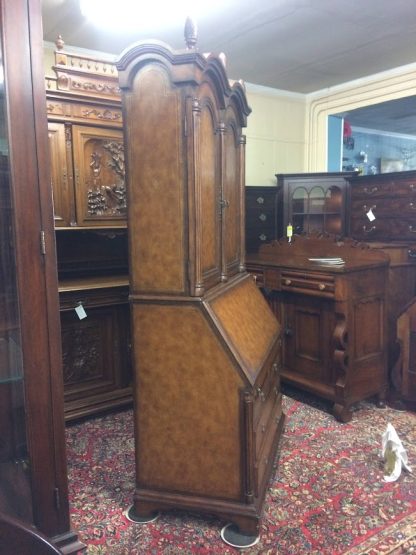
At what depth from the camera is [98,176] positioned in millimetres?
3217

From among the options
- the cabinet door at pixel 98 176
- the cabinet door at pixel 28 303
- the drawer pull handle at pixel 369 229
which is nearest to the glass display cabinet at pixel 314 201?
the drawer pull handle at pixel 369 229

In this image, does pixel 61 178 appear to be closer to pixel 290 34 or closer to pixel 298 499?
pixel 290 34

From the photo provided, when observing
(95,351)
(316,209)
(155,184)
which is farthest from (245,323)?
(316,209)

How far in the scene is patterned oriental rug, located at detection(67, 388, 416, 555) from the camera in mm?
1865

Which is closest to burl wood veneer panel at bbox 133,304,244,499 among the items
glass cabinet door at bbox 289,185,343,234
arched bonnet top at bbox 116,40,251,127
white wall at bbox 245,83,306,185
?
arched bonnet top at bbox 116,40,251,127

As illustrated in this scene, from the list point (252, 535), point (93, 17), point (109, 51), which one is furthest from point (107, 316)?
point (109, 51)

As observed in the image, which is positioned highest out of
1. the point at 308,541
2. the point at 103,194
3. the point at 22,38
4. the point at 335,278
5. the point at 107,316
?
the point at 22,38

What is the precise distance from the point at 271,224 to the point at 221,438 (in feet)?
12.3

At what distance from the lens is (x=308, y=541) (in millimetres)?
1877

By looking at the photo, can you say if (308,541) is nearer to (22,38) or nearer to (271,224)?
(22,38)

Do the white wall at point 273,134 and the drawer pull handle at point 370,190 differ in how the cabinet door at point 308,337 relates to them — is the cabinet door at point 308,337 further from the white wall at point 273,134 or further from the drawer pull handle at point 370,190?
the white wall at point 273,134

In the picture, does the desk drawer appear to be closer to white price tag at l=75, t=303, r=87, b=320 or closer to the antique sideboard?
the antique sideboard

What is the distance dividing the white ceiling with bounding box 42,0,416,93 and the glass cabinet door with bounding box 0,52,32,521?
7.49 feet

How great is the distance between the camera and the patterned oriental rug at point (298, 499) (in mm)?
1865
